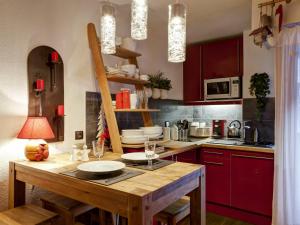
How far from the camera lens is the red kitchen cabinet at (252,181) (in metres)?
2.34

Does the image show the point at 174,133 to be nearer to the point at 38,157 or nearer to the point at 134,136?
the point at 134,136

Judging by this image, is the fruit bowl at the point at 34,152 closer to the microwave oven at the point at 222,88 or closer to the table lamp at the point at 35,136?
the table lamp at the point at 35,136

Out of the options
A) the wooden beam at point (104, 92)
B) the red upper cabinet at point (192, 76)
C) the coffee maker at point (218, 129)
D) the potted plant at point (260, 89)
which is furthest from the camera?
the red upper cabinet at point (192, 76)

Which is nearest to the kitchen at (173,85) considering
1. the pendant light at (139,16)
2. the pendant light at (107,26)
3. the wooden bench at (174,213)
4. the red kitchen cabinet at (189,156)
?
the red kitchen cabinet at (189,156)

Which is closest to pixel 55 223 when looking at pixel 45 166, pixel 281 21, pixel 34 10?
pixel 45 166

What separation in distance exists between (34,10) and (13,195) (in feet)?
4.75

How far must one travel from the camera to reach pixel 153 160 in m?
1.64

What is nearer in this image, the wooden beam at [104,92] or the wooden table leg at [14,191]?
the wooden table leg at [14,191]

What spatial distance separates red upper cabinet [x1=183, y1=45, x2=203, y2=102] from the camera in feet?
11.4

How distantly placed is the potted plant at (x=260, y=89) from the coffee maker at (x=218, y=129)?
25.6 inches

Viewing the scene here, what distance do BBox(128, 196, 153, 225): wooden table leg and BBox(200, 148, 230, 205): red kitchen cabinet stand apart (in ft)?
5.93

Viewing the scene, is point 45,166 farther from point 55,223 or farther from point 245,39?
point 245,39

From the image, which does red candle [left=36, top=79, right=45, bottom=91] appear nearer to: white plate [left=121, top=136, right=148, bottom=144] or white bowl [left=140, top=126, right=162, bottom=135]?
white plate [left=121, top=136, right=148, bottom=144]

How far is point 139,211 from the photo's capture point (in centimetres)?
99
